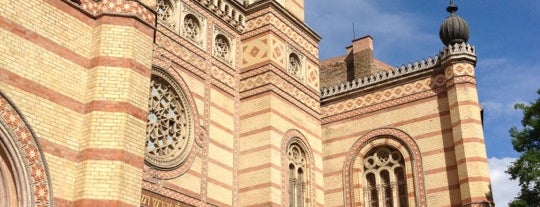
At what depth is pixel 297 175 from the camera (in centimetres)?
1616

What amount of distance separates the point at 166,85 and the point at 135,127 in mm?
4594

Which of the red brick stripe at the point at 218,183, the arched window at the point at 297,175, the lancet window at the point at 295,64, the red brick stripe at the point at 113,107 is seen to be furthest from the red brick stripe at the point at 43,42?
the lancet window at the point at 295,64

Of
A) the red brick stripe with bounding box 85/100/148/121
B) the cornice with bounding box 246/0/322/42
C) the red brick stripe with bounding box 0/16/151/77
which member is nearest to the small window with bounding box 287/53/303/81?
the cornice with bounding box 246/0/322/42

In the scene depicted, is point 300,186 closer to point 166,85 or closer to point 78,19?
point 166,85

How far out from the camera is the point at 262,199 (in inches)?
571

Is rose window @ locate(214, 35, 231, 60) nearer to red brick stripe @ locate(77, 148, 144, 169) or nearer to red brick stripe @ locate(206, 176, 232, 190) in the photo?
red brick stripe @ locate(206, 176, 232, 190)

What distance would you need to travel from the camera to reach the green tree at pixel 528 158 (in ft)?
40.8

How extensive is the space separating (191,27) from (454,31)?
661cm

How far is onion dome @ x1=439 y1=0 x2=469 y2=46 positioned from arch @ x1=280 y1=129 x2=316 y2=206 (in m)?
4.38

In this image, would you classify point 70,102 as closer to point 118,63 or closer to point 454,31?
point 118,63

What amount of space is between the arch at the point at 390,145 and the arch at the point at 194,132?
486cm

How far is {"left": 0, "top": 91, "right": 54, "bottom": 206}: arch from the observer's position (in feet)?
27.4

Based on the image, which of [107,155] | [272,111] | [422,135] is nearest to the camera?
[107,155]

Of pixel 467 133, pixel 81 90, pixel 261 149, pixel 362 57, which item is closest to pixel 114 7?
pixel 81 90
